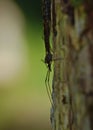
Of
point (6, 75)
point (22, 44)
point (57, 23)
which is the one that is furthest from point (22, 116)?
point (57, 23)

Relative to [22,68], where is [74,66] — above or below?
above

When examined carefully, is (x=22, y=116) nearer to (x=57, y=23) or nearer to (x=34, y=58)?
(x=34, y=58)

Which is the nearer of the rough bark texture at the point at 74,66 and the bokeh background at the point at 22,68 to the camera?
the rough bark texture at the point at 74,66

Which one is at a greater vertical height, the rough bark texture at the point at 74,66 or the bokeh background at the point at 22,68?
the rough bark texture at the point at 74,66

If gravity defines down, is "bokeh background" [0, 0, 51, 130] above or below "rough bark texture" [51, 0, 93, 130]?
below
